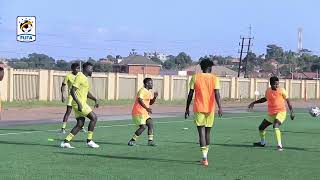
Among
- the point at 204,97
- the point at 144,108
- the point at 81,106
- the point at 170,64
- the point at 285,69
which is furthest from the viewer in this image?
the point at 170,64

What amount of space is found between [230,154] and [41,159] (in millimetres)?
4046

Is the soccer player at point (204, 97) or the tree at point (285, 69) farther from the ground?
the soccer player at point (204, 97)

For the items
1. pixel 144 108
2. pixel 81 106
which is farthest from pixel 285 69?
pixel 81 106

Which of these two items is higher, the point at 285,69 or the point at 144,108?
the point at 144,108

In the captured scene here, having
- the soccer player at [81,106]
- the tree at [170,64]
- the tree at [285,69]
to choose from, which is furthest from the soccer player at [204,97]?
the tree at [170,64]

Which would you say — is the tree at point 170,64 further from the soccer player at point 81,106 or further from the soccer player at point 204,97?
the soccer player at point 204,97

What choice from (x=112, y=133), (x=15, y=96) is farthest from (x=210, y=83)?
(x=15, y=96)

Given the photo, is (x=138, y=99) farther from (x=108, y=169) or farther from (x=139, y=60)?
(x=139, y=60)

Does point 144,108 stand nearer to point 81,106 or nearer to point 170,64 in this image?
point 81,106

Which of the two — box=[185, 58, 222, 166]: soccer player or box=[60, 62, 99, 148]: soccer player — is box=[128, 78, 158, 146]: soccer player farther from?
box=[185, 58, 222, 166]: soccer player

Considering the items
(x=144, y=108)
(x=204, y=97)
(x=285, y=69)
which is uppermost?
(x=204, y=97)

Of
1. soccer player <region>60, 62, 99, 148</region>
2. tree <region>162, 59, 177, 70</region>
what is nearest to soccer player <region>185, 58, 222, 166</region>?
soccer player <region>60, 62, 99, 148</region>

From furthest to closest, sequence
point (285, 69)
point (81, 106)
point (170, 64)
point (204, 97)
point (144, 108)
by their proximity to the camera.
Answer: point (170, 64), point (285, 69), point (144, 108), point (81, 106), point (204, 97)

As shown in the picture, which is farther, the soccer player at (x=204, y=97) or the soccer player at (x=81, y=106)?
the soccer player at (x=81, y=106)
